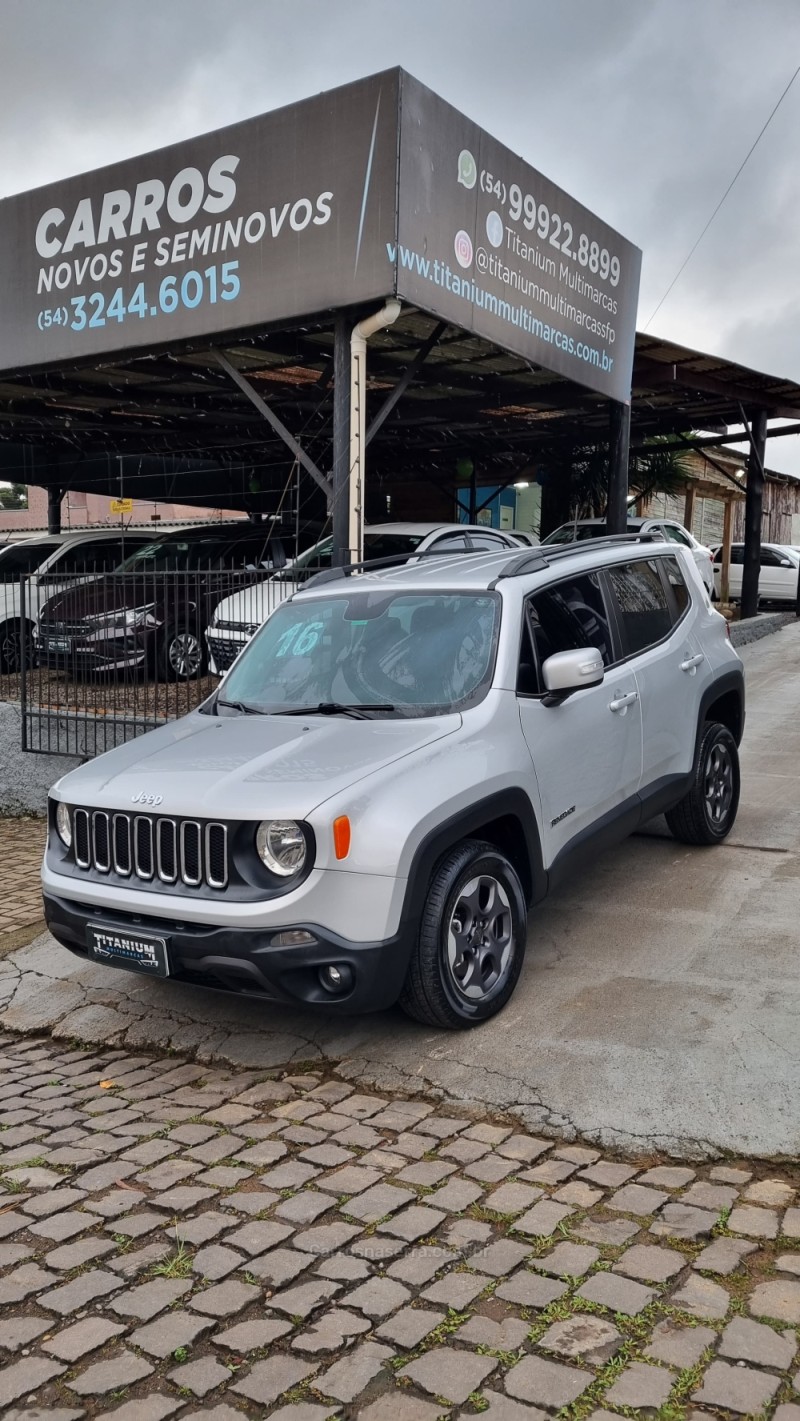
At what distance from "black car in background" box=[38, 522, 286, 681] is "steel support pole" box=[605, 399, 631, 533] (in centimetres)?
535

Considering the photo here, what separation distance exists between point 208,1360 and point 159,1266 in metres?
0.43

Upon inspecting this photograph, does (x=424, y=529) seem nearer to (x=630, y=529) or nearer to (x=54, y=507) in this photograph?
(x=630, y=529)

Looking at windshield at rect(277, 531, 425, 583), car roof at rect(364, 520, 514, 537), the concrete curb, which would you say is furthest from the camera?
the concrete curb

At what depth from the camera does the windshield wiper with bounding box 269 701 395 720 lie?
4.71m

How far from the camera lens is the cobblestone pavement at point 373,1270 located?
250cm

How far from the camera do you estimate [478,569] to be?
5.36m

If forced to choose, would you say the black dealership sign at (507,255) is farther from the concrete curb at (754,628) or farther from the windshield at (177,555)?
the concrete curb at (754,628)

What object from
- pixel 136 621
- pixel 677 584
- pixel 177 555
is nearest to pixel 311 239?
pixel 136 621

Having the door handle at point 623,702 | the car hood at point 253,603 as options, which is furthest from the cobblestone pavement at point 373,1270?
the car hood at point 253,603

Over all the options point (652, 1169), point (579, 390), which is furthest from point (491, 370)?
point (652, 1169)

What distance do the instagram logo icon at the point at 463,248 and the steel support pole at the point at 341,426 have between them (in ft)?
3.34

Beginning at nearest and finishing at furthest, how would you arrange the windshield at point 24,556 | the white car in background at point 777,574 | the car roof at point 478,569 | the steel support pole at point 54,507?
the car roof at point 478,569 → the windshield at point 24,556 → the steel support pole at point 54,507 → the white car in background at point 777,574

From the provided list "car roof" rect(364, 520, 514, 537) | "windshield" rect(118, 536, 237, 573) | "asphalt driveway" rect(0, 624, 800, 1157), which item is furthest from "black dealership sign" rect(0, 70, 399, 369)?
"asphalt driveway" rect(0, 624, 800, 1157)

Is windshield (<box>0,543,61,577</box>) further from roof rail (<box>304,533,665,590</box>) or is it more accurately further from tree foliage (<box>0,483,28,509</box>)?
tree foliage (<box>0,483,28,509</box>)
